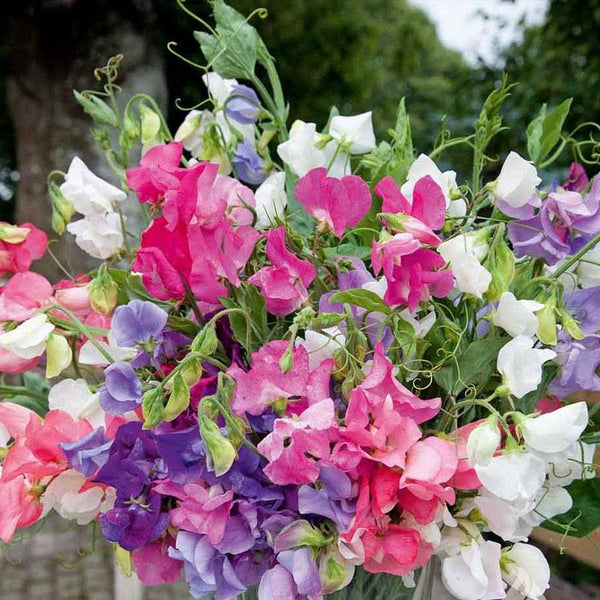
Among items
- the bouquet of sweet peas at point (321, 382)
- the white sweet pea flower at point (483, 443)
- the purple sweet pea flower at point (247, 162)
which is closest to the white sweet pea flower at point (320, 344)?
the bouquet of sweet peas at point (321, 382)

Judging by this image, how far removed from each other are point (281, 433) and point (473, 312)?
17 cm

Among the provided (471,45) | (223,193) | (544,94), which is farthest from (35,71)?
(223,193)

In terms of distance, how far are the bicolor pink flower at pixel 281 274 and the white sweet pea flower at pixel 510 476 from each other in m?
0.16

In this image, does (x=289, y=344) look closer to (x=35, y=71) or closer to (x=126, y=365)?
(x=126, y=365)

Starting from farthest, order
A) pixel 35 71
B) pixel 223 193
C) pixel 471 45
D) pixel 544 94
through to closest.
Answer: pixel 35 71
pixel 471 45
pixel 544 94
pixel 223 193

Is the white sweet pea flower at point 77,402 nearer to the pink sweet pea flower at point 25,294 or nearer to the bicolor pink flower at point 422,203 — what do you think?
the pink sweet pea flower at point 25,294

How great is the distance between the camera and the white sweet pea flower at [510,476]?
524mm

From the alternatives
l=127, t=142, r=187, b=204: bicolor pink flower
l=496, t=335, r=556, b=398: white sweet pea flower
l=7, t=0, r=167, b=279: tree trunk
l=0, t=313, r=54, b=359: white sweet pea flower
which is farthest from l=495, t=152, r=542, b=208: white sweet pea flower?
l=7, t=0, r=167, b=279: tree trunk

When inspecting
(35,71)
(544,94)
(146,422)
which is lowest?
(35,71)

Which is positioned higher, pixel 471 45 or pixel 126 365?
pixel 126 365

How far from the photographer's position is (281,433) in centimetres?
54

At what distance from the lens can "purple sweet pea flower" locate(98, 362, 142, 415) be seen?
A: 58 centimetres

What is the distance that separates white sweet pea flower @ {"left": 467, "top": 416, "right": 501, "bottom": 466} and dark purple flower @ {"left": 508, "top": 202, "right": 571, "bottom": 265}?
0.49 feet

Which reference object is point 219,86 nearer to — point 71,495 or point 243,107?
point 243,107
